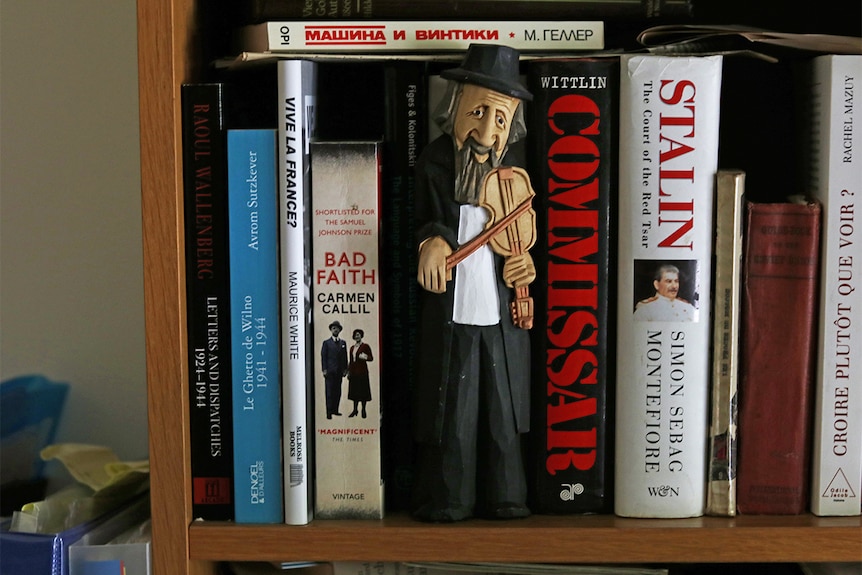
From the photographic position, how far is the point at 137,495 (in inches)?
27.0

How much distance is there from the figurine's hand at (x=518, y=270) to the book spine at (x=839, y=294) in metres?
0.20

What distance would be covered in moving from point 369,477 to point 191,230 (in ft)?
0.68

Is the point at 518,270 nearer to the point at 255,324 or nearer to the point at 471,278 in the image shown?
the point at 471,278

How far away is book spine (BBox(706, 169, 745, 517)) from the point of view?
0.56m

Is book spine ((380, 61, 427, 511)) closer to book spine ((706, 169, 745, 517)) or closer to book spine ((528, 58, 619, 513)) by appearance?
book spine ((528, 58, 619, 513))

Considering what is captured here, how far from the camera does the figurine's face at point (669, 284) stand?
0.56 m

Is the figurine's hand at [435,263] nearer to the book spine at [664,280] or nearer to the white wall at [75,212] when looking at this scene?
the book spine at [664,280]

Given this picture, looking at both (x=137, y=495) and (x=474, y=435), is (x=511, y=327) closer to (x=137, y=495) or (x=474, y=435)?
(x=474, y=435)

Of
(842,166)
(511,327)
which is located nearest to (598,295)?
(511,327)

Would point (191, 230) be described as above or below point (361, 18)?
below

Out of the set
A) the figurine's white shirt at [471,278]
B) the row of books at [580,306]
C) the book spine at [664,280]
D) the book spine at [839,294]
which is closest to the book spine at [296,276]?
the row of books at [580,306]

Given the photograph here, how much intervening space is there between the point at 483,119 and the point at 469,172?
3 cm

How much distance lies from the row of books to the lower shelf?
0.02 meters

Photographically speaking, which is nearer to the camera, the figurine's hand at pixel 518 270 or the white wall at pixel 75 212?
the figurine's hand at pixel 518 270
